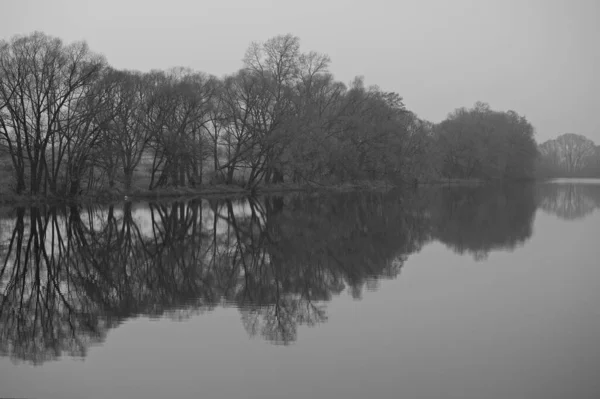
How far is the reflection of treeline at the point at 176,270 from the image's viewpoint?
9.38m

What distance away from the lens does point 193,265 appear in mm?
14523

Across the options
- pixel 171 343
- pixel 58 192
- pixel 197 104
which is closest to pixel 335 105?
pixel 197 104

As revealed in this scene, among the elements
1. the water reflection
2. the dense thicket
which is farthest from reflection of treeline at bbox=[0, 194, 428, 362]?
the dense thicket

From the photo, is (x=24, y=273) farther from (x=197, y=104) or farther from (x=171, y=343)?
(x=197, y=104)

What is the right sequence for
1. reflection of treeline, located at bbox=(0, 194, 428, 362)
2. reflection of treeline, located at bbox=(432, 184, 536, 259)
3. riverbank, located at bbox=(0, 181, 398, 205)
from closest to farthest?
reflection of treeline, located at bbox=(0, 194, 428, 362), reflection of treeline, located at bbox=(432, 184, 536, 259), riverbank, located at bbox=(0, 181, 398, 205)

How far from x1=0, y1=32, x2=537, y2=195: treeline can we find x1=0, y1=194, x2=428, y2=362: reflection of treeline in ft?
43.3

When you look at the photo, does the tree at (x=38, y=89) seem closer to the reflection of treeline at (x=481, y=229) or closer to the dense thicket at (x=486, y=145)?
the reflection of treeline at (x=481, y=229)

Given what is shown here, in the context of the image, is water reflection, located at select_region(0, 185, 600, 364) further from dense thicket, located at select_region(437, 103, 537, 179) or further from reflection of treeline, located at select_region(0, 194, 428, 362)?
dense thicket, located at select_region(437, 103, 537, 179)

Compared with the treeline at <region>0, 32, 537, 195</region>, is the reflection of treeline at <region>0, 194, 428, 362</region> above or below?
below

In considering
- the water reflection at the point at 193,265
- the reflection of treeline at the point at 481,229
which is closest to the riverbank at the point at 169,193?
the water reflection at the point at 193,265

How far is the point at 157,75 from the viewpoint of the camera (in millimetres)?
48031

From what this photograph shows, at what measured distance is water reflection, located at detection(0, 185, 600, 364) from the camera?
9.43 m

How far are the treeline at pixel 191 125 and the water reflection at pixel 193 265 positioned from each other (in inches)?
445

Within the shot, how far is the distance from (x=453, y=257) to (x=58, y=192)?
31.4m
